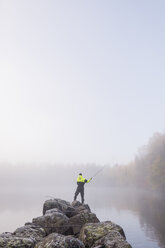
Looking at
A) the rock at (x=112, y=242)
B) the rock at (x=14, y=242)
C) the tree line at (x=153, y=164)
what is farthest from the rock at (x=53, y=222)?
the tree line at (x=153, y=164)

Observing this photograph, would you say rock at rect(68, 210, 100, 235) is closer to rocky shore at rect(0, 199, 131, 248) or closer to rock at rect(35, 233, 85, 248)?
rocky shore at rect(0, 199, 131, 248)

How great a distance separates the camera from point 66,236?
293 inches

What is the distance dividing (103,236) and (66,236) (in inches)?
76.1

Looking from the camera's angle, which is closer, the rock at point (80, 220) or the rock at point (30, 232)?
the rock at point (30, 232)

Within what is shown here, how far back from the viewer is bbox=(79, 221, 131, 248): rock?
307 inches

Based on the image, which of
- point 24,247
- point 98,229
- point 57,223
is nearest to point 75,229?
point 57,223

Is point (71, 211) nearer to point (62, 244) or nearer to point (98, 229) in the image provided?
point (98, 229)

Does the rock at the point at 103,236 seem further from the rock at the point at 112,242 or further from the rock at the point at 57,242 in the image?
the rock at the point at 57,242

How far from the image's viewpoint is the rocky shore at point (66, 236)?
23.4 feet

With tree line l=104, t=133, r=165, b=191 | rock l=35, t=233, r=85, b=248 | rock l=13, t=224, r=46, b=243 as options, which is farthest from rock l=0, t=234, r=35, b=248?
tree line l=104, t=133, r=165, b=191

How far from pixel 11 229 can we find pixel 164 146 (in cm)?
5823

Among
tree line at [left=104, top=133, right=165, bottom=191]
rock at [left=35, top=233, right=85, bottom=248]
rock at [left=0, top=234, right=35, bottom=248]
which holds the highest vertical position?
tree line at [left=104, top=133, right=165, bottom=191]

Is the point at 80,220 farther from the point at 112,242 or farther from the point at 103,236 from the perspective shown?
the point at 112,242

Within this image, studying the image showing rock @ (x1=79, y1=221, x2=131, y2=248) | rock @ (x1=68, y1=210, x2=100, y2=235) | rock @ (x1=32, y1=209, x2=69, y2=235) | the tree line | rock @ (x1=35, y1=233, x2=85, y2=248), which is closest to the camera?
rock @ (x1=35, y1=233, x2=85, y2=248)
